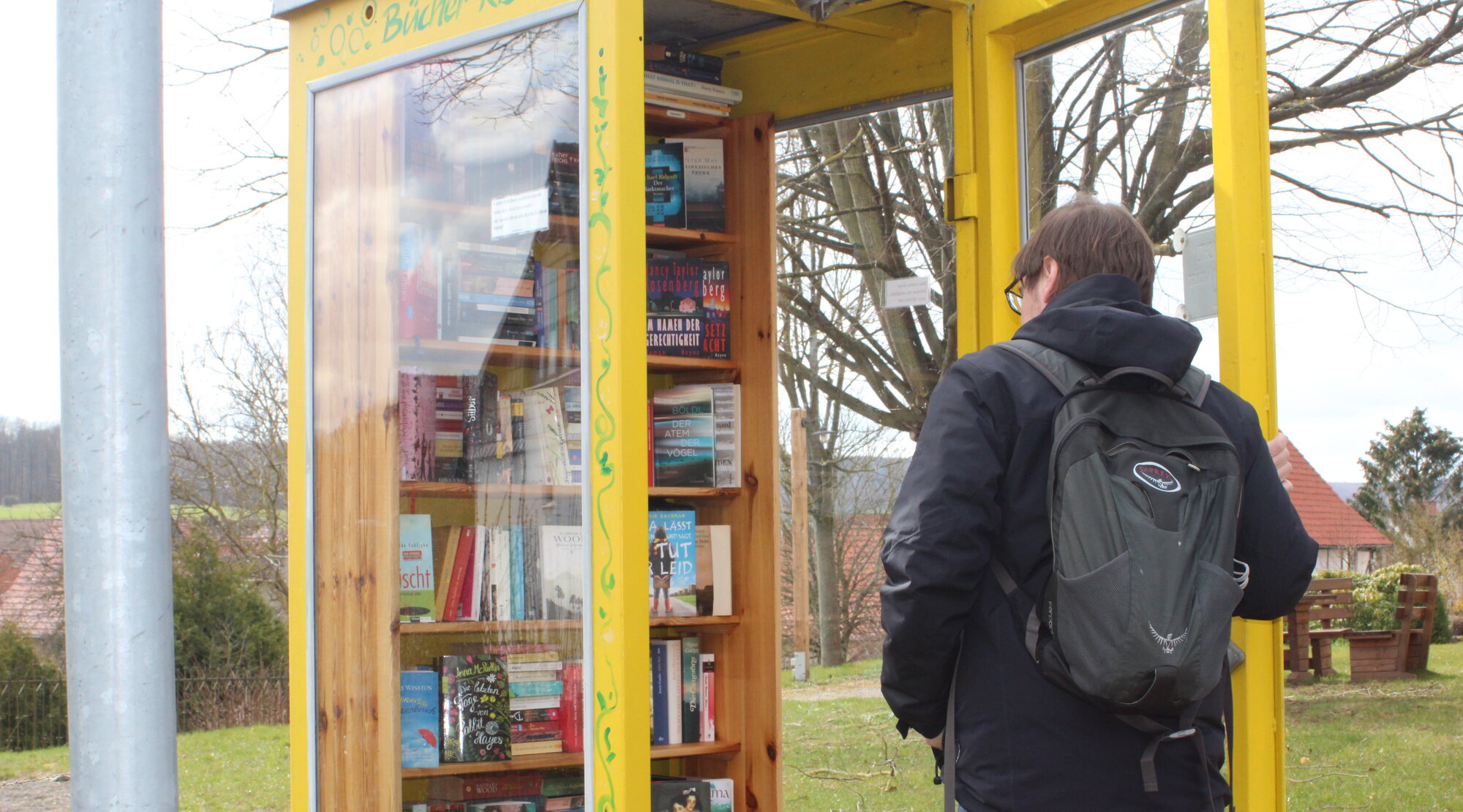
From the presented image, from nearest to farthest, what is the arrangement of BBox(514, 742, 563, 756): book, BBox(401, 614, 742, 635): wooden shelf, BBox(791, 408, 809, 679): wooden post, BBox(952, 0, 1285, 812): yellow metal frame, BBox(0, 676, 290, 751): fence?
BBox(952, 0, 1285, 812): yellow metal frame < BBox(401, 614, 742, 635): wooden shelf < BBox(514, 742, 563, 756): book < BBox(791, 408, 809, 679): wooden post < BBox(0, 676, 290, 751): fence

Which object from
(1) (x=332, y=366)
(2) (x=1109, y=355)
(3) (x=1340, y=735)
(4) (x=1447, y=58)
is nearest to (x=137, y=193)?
(1) (x=332, y=366)

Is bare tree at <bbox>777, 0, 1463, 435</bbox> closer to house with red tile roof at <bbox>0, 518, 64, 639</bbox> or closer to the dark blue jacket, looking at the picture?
the dark blue jacket

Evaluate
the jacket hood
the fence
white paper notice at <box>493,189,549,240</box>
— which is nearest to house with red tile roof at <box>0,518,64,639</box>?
the fence

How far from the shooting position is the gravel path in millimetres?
8109

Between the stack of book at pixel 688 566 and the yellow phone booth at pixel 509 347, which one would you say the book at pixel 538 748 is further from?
the stack of book at pixel 688 566

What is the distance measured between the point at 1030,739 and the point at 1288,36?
21.3ft

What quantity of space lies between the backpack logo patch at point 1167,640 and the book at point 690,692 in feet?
8.09

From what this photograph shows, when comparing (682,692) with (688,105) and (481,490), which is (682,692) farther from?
(688,105)

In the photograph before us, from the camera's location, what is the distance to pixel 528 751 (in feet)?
10.2

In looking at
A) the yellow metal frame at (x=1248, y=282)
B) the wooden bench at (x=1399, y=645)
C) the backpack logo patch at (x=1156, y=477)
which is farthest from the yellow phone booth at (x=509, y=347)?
the wooden bench at (x=1399, y=645)

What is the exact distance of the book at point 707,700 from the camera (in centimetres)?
402

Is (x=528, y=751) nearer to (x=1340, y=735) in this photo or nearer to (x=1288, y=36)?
(x=1288, y=36)

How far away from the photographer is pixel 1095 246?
1.98m

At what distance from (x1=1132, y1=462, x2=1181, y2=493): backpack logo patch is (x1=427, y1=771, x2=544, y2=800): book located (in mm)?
1920
